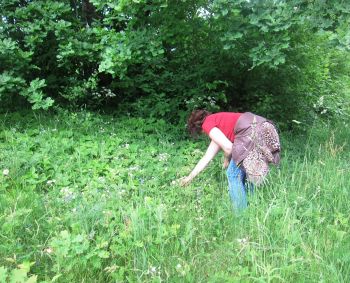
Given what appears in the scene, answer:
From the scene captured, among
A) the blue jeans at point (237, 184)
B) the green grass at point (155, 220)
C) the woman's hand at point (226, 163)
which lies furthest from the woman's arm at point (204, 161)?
the woman's hand at point (226, 163)

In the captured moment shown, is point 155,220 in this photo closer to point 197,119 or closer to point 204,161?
point 204,161

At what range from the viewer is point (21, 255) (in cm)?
292

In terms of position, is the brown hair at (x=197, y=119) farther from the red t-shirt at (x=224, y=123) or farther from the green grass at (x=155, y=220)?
the green grass at (x=155, y=220)

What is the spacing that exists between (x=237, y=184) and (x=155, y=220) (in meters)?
1.02

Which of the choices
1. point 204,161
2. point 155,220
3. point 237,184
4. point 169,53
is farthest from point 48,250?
point 169,53

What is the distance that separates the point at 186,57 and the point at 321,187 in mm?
4021

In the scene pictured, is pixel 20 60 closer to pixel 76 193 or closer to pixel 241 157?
pixel 76 193

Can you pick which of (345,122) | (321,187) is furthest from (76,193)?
(345,122)

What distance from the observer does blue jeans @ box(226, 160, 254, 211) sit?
12.3 ft

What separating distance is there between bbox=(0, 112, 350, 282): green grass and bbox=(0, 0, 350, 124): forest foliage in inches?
49.9

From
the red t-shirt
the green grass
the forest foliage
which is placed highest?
the forest foliage

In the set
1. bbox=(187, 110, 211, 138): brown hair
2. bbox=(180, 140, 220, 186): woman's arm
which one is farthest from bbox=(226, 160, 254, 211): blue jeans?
bbox=(187, 110, 211, 138): brown hair

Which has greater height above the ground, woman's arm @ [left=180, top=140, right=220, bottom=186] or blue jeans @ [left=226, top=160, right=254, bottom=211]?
woman's arm @ [left=180, top=140, right=220, bottom=186]

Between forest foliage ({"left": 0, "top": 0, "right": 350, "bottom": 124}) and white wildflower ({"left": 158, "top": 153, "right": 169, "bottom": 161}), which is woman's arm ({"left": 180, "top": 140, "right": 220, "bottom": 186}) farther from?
forest foliage ({"left": 0, "top": 0, "right": 350, "bottom": 124})
